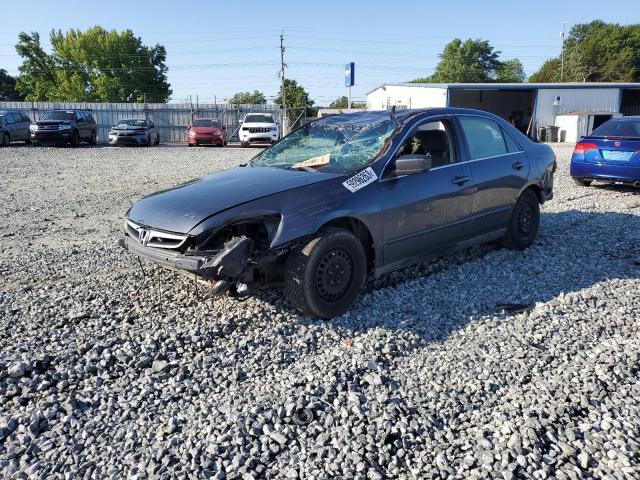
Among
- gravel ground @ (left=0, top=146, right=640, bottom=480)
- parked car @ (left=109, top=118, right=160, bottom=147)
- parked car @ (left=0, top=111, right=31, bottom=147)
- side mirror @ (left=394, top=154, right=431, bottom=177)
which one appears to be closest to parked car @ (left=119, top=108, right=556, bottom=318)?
side mirror @ (left=394, top=154, right=431, bottom=177)

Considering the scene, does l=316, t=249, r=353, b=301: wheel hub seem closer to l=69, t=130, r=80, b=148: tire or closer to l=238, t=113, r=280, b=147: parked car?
l=238, t=113, r=280, b=147: parked car

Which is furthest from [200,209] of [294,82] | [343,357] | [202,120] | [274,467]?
[294,82]

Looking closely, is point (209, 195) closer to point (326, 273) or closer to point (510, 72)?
point (326, 273)

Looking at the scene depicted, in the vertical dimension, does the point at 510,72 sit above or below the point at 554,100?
above

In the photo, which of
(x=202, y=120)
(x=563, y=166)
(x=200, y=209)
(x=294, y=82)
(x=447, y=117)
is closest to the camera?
(x=200, y=209)

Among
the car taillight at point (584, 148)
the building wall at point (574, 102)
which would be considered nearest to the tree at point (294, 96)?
the building wall at point (574, 102)

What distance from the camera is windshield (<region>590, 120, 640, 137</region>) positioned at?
10188 mm

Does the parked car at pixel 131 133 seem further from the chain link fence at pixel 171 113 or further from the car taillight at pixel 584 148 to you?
the car taillight at pixel 584 148

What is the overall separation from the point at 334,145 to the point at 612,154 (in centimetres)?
749

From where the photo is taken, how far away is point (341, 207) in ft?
14.0

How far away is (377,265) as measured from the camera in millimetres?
4598

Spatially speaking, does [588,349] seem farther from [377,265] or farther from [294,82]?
[294,82]

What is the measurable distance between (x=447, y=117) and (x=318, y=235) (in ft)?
7.13

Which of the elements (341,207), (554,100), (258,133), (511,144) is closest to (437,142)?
(511,144)
